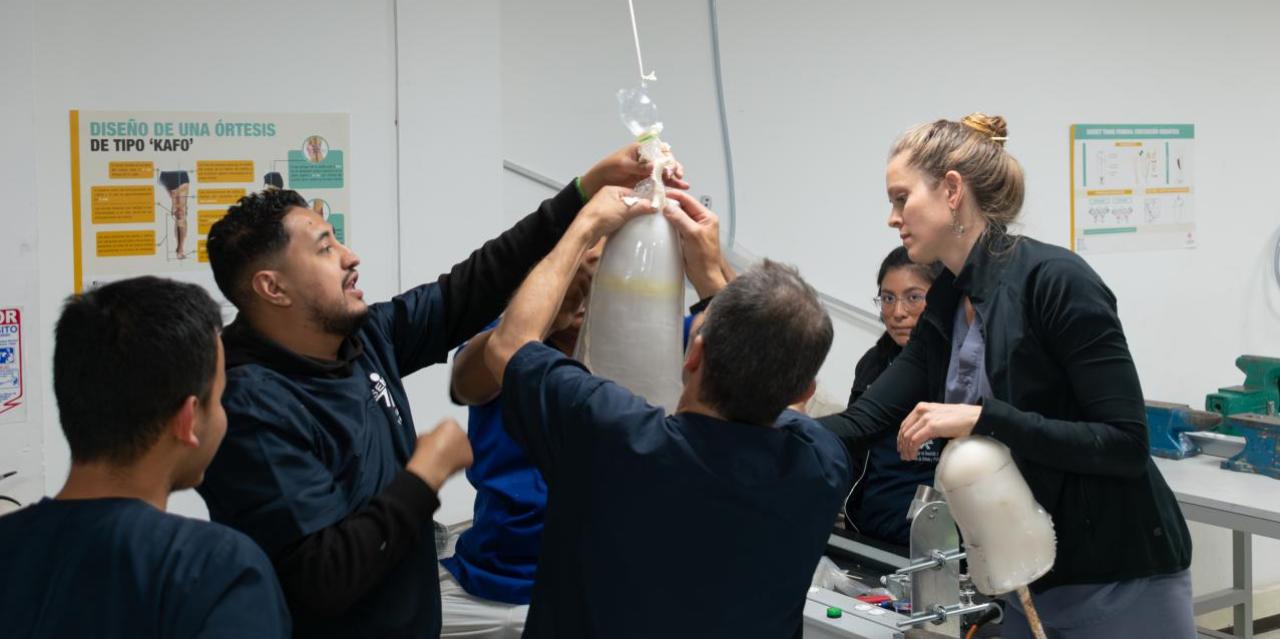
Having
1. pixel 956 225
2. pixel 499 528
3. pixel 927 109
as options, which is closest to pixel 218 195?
pixel 499 528

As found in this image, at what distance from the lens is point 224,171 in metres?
2.96

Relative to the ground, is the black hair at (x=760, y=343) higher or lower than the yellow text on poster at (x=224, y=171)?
lower

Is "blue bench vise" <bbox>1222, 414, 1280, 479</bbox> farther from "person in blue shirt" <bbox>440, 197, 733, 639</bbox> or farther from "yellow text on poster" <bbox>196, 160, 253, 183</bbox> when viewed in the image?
"yellow text on poster" <bbox>196, 160, 253, 183</bbox>

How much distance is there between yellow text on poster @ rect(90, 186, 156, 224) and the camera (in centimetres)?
283

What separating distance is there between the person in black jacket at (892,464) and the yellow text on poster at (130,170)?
1882 mm

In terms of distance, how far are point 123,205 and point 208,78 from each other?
0.38m

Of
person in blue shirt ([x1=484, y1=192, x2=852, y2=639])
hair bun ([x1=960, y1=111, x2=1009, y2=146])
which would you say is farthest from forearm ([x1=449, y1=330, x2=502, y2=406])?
hair bun ([x1=960, y1=111, x2=1009, y2=146])

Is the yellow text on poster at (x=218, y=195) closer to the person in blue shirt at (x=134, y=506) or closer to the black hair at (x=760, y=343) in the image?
the person in blue shirt at (x=134, y=506)

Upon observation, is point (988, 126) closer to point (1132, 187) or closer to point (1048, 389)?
point (1048, 389)

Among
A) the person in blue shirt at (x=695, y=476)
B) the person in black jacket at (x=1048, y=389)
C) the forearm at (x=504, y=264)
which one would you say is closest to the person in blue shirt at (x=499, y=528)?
the forearm at (x=504, y=264)

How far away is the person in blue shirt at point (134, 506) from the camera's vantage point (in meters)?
1.08

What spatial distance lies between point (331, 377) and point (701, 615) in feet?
1.84

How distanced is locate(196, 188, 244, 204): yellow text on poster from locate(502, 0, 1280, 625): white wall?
2.59ft

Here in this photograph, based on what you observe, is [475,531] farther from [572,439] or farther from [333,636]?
Result: [572,439]
